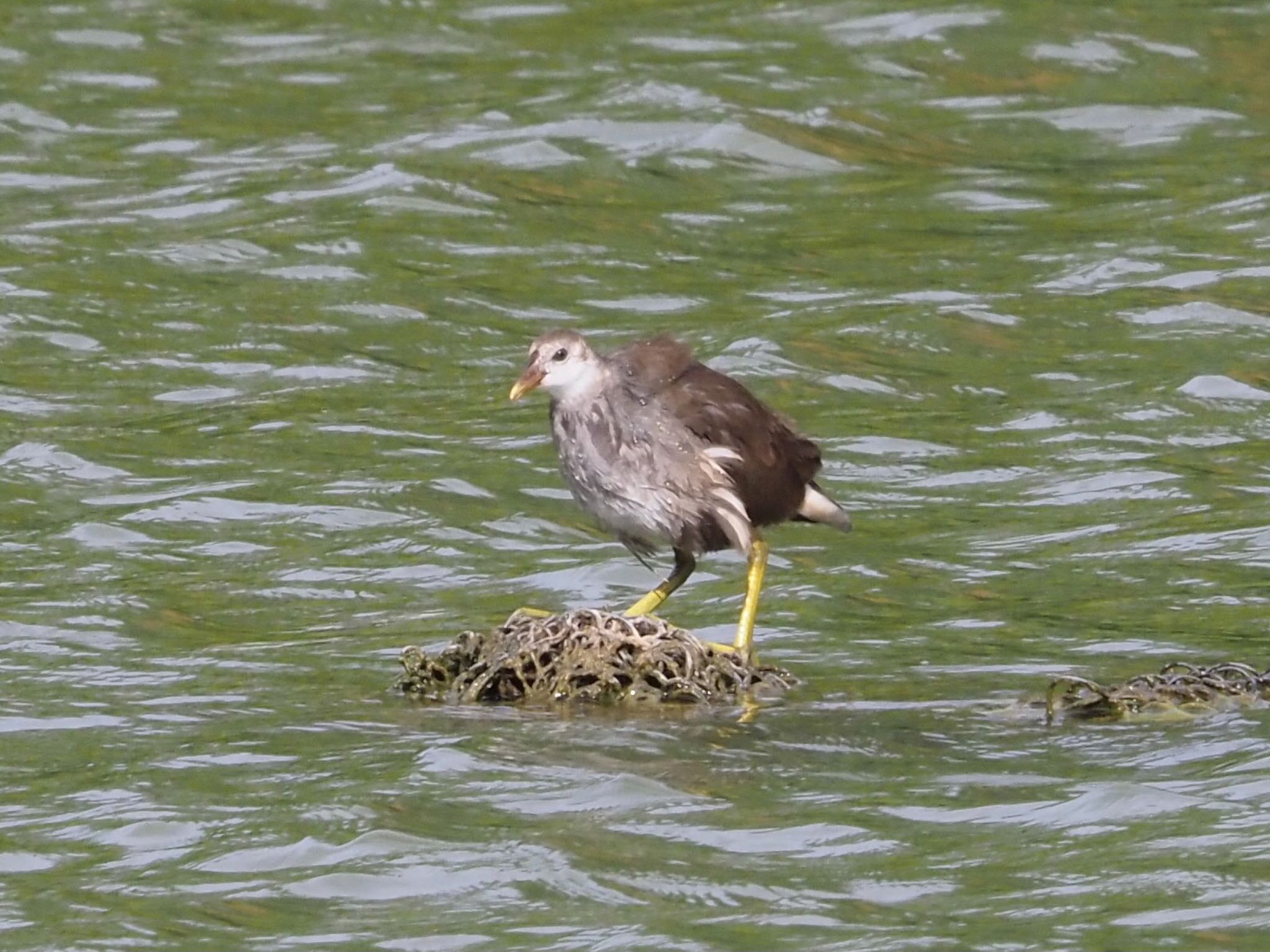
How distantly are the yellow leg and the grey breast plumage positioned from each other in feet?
0.47

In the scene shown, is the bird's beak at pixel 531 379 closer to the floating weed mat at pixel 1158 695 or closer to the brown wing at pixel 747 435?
the brown wing at pixel 747 435

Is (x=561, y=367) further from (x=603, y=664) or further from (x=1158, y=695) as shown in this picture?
(x=1158, y=695)

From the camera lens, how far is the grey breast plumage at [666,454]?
1008cm

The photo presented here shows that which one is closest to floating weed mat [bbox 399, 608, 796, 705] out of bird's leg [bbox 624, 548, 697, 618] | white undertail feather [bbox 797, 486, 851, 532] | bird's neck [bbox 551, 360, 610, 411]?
bird's leg [bbox 624, 548, 697, 618]

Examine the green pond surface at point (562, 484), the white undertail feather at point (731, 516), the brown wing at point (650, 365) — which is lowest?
the green pond surface at point (562, 484)

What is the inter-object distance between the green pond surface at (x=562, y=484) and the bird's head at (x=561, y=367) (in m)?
1.18

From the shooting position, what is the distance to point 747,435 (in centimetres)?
1033

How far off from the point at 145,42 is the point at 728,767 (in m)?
14.1

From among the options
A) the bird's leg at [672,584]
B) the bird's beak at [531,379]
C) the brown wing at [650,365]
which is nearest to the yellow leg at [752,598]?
the bird's leg at [672,584]

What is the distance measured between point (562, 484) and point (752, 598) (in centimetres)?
357

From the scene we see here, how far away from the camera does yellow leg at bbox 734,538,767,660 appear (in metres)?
10.4

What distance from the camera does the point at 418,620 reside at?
11.8 m

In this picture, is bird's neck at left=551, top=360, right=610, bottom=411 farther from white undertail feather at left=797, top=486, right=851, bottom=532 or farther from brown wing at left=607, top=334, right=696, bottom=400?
white undertail feather at left=797, top=486, right=851, bottom=532

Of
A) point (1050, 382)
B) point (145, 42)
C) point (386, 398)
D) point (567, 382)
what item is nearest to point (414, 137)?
point (145, 42)
